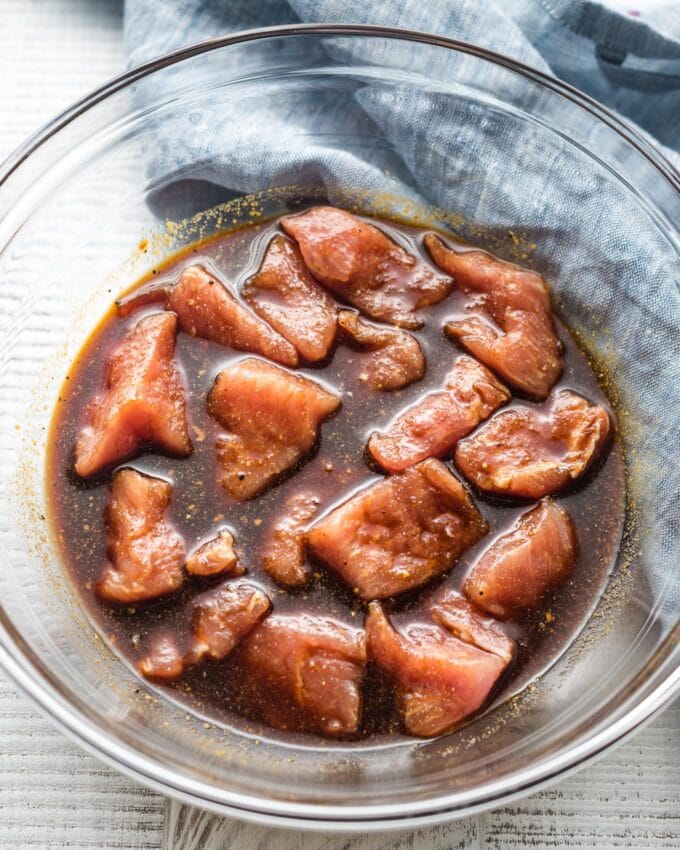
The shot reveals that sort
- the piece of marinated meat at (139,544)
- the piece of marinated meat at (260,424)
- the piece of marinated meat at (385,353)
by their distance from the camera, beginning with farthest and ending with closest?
the piece of marinated meat at (385,353)
the piece of marinated meat at (260,424)
the piece of marinated meat at (139,544)

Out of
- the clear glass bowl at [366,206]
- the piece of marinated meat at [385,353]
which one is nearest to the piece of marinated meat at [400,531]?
the piece of marinated meat at [385,353]

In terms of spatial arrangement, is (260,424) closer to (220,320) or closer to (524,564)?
(220,320)

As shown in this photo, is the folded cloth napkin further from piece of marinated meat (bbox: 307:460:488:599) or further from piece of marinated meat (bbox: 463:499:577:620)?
piece of marinated meat (bbox: 307:460:488:599)

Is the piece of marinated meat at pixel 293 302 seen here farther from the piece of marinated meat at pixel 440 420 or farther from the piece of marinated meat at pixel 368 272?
the piece of marinated meat at pixel 440 420

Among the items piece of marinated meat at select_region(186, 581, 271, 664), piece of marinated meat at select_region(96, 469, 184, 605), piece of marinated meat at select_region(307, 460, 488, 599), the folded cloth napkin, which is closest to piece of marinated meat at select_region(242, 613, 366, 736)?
piece of marinated meat at select_region(186, 581, 271, 664)

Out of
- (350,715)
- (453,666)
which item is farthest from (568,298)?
(350,715)

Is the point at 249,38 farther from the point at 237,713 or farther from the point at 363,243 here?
the point at 237,713

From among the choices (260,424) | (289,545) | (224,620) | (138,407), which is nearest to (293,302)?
(260,424)
